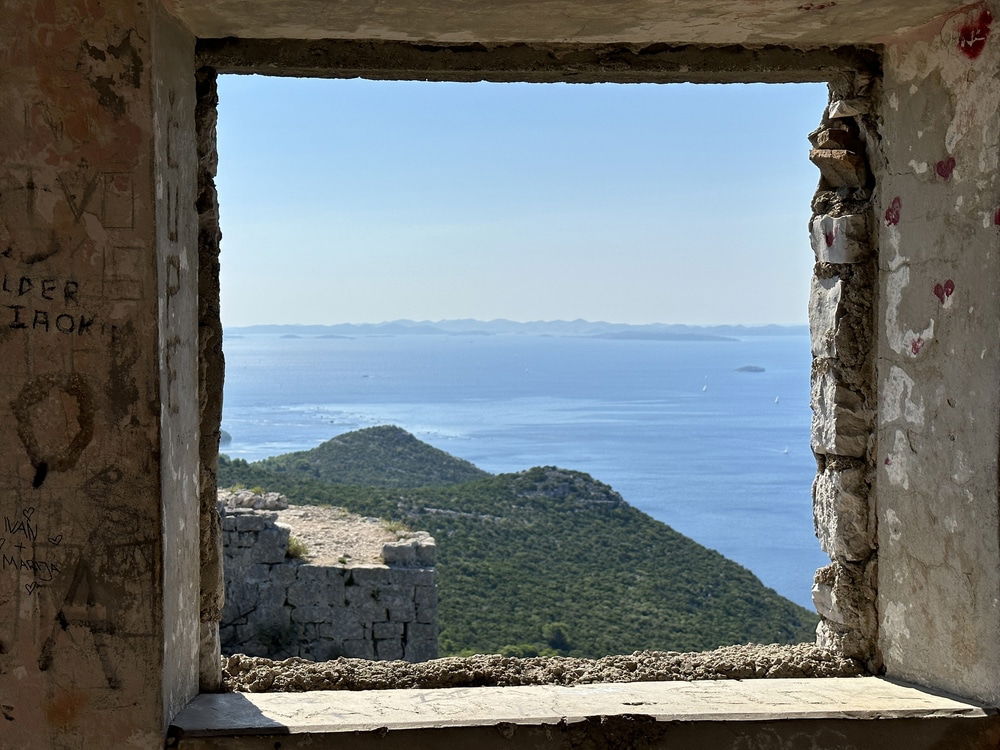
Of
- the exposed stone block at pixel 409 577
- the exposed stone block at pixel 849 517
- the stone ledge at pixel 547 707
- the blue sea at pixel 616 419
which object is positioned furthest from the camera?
the blue sea at pixel 616 419

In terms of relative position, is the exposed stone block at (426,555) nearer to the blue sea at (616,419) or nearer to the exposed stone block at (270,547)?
the exposed stone block at (270,547)

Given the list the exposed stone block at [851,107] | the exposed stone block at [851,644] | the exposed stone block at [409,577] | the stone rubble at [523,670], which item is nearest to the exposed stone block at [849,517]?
the exposed stone block at [851,644]

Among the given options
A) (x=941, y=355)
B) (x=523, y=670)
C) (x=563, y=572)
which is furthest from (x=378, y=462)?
(x=941, y=355)

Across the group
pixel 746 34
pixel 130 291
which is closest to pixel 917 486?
pixel 746 34

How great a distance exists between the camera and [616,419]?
230ft

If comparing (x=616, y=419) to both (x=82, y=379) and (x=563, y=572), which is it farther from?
(x=82, y=379)

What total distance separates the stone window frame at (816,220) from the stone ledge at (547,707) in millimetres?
268

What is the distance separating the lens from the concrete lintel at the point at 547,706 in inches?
102

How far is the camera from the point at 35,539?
2.43 meters

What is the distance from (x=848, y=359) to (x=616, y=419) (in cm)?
6736

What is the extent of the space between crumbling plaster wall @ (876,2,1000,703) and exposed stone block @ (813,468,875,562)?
59 mm

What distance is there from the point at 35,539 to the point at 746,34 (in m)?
2.20

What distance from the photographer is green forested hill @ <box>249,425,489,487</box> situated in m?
22.6

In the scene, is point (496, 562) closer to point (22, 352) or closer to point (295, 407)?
point (22, 352)
